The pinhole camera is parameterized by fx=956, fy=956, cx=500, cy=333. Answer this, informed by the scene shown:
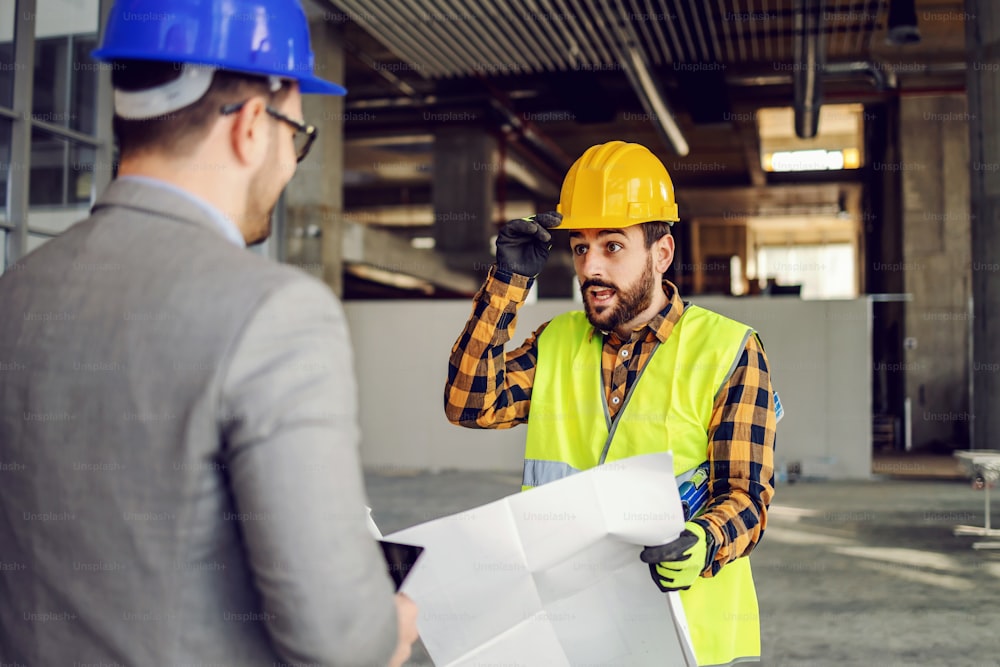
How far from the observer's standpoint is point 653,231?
2.04 metres

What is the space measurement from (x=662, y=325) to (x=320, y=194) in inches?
363

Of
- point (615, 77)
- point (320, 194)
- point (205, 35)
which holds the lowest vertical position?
point (205, 35)

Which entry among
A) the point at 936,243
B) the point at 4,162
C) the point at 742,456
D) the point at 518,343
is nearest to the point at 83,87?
the point at 4,162

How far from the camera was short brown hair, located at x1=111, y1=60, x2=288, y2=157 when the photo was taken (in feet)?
3.22

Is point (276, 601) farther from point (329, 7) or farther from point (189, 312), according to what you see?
point (329, 7)

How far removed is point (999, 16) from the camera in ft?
27.9

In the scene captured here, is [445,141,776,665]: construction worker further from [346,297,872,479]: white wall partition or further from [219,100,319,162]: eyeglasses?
[346,297,872,479]: white wall partition

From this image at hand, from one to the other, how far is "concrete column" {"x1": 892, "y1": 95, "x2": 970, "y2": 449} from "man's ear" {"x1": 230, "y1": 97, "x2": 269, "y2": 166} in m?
15.5

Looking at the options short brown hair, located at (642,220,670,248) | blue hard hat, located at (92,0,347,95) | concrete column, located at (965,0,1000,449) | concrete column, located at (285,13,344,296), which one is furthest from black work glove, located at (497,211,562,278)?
concrete column, located at (285,13,344,296)

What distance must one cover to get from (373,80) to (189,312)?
13204mm

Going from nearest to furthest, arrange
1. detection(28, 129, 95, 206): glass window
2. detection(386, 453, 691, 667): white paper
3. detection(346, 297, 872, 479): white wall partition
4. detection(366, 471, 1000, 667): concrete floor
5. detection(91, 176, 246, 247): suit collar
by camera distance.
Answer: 1. detection(91, 176, 246, 247): suit collar
2. detection(386, 453, 691, 667): white paper
3. detection(366, 471, 1000, 667): concrete floor
4. detection(28, 129, 95, 206): glass window
5. detection(346, 297, 872, 479): white wall partition

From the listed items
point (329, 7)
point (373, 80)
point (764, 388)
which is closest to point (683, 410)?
point (764, 388)

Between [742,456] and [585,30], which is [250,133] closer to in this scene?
[742,456]

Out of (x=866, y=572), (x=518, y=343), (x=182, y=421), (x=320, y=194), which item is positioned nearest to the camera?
(x=182, y=421)
